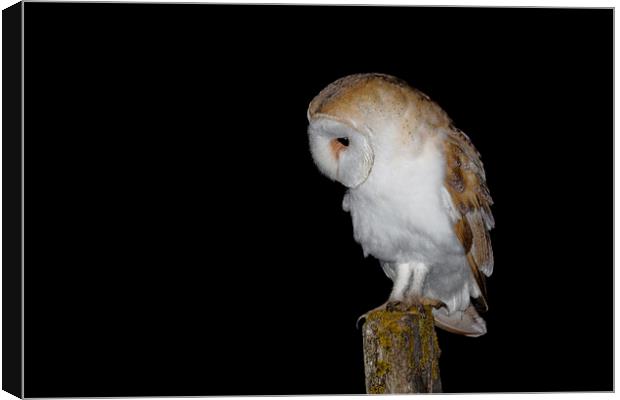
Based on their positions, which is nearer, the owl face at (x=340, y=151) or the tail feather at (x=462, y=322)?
the owl face at (x=340, y=151)

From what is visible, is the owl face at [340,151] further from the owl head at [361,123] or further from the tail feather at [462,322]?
the tail feather at [462,322]

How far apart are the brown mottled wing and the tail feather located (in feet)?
1.35

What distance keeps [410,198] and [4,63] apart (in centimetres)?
203

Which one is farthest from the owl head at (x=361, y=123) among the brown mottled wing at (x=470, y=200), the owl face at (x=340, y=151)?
the brown mottled wing at (x=470, y=200)

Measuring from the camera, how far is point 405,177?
4.94 meters

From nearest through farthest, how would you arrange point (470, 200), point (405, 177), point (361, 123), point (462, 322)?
1. point (361, 123)
2. point (405, 177)
3. point (470, 200)
4. point (462, 322)

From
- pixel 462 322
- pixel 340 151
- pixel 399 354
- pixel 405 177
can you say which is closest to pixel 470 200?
pixel 405 177

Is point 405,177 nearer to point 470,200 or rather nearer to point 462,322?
point 470,200

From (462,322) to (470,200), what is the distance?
3.06ft

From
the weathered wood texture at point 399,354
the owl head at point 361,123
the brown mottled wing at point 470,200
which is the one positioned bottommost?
the weathered wood texture at point 399,354

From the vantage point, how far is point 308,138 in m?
5.04

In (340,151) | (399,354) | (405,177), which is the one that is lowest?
(399,354)

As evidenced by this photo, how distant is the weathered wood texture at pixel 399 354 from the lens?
Result: 4.94m

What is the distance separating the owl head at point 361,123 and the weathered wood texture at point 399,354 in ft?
2.24
